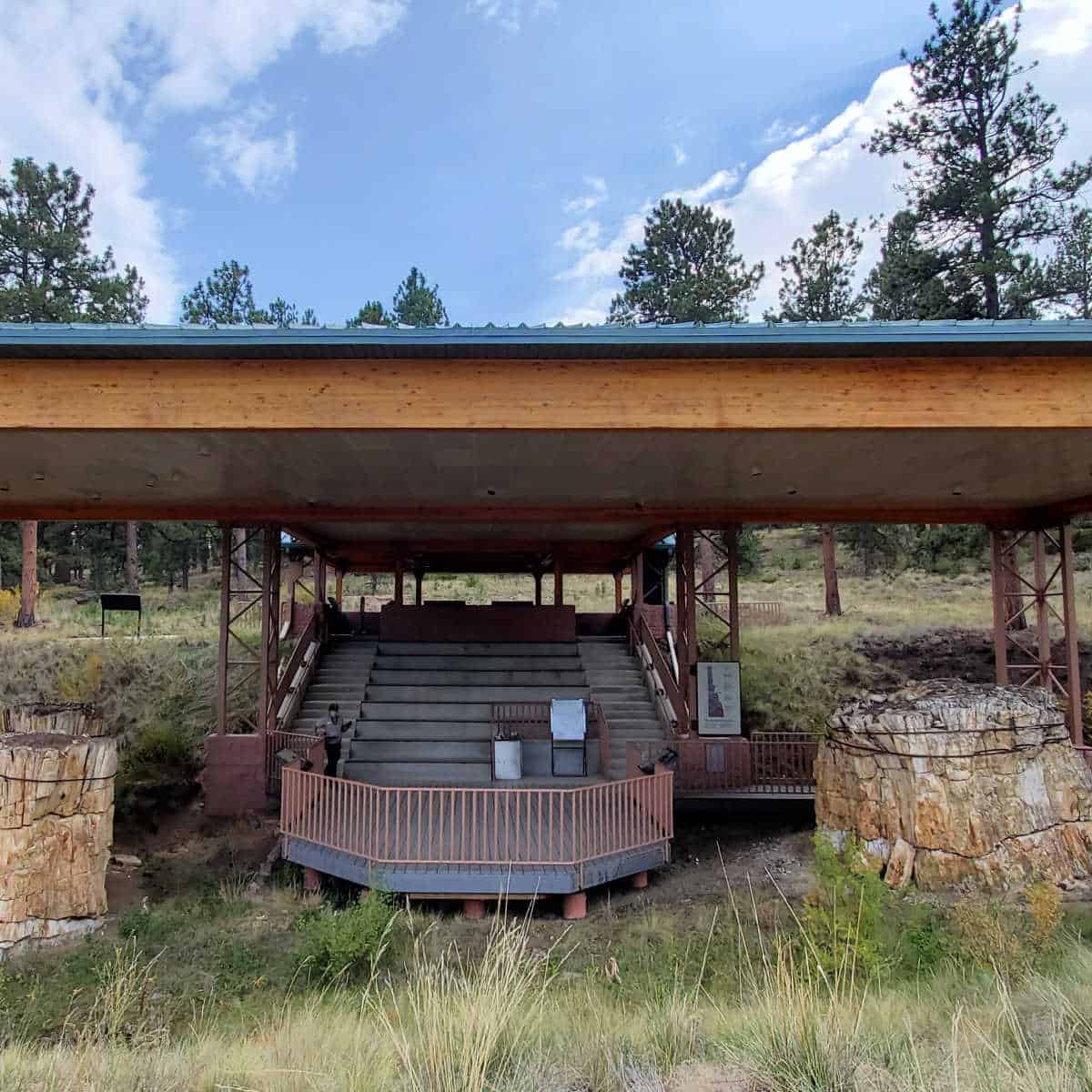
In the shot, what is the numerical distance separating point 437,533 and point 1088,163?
18.0 m

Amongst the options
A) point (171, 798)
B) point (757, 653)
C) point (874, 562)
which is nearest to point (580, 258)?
point (874, 562)

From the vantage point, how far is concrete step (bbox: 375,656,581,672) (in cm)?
1788

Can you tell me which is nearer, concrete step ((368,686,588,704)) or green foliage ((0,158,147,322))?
concrete step ((368,686,588,704))

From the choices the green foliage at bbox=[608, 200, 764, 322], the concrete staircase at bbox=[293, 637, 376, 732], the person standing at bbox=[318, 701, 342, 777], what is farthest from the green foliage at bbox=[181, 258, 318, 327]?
the person standing at bbox=[318, 701, 342, 777]

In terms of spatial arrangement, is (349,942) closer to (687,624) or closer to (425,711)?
(425,711)

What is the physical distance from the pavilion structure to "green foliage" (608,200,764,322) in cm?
1629

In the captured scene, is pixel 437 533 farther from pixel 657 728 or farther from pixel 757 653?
pixel 757 653

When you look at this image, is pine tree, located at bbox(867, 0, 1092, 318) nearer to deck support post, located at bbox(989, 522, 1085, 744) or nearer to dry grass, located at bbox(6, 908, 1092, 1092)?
deck support post, located at bbox(989, 522, 1085, 744)

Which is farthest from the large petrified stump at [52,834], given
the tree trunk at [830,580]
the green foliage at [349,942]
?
the tree trunk at [830,580]

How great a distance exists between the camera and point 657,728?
15453 millimetres

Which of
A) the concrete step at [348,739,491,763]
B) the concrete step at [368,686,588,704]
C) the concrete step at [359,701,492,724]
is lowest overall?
the concrete step at [348,739,491,763]

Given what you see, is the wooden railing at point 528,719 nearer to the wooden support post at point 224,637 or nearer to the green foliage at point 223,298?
the wooden support post at point 224,637

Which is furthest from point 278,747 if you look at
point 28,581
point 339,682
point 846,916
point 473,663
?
point 28,581

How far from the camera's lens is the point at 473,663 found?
59.3 ft
